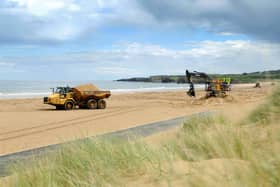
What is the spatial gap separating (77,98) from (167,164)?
23410 mm

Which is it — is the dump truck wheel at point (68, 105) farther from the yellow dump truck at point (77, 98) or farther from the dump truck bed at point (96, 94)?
the dump truck bed at point (96, 94)

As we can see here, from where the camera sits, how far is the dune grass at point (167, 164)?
478cm

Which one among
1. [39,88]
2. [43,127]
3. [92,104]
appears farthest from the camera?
[39,88]

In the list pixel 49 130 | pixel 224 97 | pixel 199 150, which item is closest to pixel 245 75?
pixel 224 97

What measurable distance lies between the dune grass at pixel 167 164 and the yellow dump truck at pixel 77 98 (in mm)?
21138

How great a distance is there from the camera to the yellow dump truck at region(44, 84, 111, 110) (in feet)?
91.7

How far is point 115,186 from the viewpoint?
505 centimetres

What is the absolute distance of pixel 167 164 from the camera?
5562 mm

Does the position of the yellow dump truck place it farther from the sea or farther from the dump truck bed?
the sea

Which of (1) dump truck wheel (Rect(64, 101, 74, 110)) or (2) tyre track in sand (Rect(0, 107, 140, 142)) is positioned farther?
(1) dump truck wheel (Rect(64, 101, 74, 110))

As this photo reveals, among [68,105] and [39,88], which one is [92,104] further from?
[39,88]

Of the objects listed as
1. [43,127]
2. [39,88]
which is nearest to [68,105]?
[43,127]

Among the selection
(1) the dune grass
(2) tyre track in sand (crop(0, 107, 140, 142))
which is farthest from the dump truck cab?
(1) the dune grass

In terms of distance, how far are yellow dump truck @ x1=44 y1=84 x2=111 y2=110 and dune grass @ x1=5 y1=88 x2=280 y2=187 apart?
69.3ft
